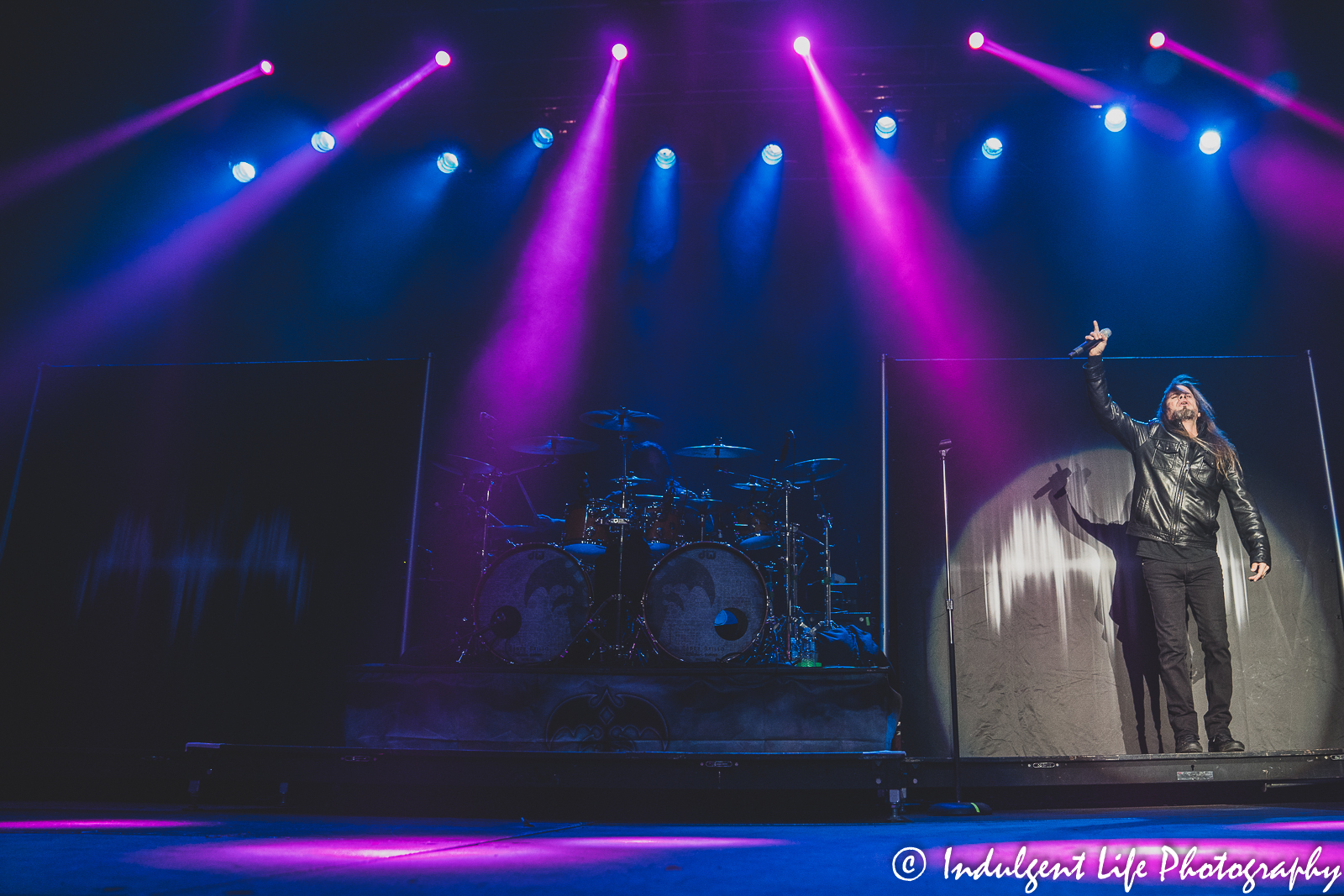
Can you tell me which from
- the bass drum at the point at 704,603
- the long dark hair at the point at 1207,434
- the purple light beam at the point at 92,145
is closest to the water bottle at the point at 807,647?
the bass drum at the point at 704,603

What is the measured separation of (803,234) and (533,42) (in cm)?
255

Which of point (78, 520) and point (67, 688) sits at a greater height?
point (78, 520)

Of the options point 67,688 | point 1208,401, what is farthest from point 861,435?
point 67,688

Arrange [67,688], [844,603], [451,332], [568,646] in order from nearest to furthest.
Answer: [568,646] < [67,688] < [844,603] < [451,332]

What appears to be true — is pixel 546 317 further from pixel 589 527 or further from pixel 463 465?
pixel 589 527

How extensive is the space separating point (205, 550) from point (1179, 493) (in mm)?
6323

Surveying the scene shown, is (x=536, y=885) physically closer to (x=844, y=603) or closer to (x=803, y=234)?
(x=844, y=603)

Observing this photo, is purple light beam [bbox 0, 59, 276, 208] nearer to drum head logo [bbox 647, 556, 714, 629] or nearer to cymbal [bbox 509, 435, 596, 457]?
cymbal [bbox 509, 435, 596, 457]

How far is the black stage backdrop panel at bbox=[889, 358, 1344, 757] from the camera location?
5535 mm

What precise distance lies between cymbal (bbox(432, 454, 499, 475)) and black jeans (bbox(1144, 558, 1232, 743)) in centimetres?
441

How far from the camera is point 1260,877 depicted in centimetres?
218

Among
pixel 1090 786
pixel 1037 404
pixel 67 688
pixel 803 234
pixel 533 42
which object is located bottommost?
pixel 1090 786

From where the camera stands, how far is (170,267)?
6.89m

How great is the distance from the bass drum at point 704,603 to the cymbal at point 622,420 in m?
1.02
